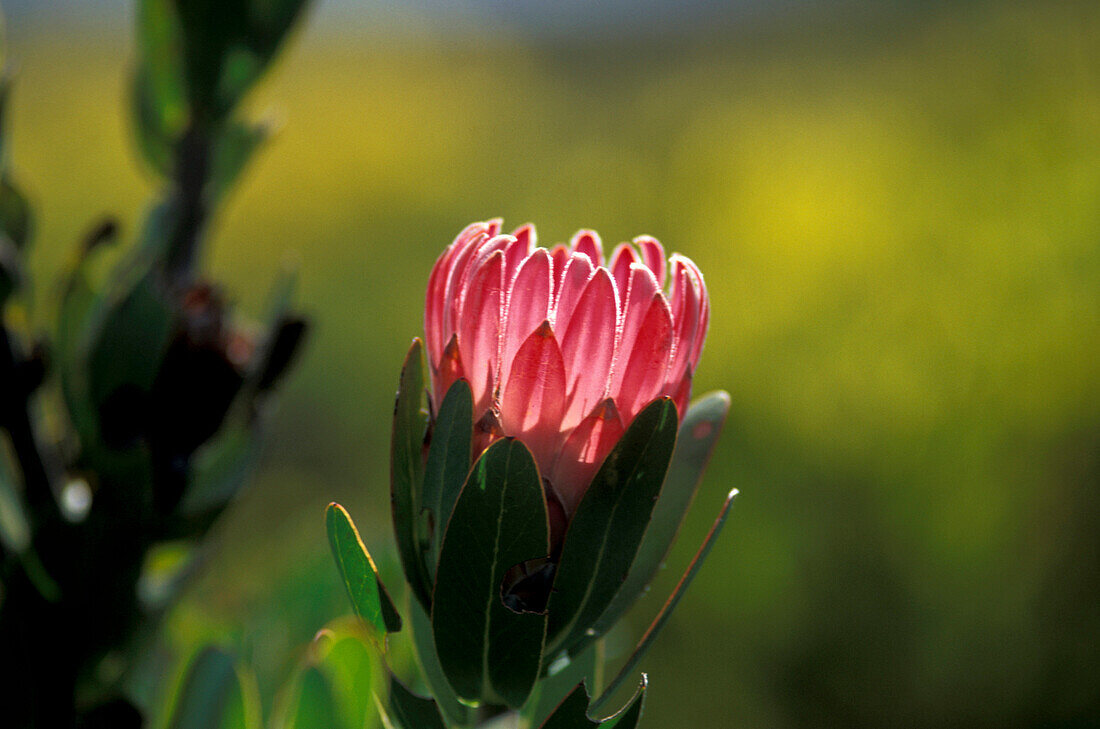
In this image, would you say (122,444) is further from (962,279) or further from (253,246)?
(253,246)

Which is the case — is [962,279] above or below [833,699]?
above

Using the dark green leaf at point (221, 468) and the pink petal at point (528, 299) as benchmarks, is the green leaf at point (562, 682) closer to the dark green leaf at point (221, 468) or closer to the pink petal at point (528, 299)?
the pink petal at point (528, 299)

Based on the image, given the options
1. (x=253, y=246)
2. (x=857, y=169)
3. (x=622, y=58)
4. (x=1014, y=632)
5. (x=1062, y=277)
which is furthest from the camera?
(x=622, y=58)

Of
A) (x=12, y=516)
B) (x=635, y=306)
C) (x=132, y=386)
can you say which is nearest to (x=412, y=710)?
(x=635, y=306)

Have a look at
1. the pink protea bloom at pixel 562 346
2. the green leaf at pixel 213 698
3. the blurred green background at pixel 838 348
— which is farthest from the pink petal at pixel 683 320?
the blurred green background at pixel 838 348

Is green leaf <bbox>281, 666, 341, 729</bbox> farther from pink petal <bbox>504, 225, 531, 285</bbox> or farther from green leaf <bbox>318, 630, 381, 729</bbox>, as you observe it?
pink petal <bbox>504, 225, 531, 285</bbox>

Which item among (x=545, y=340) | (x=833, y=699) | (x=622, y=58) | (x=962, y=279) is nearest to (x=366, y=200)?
(x=622, y=58)

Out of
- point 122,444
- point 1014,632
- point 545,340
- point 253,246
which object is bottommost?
point 1014,632
